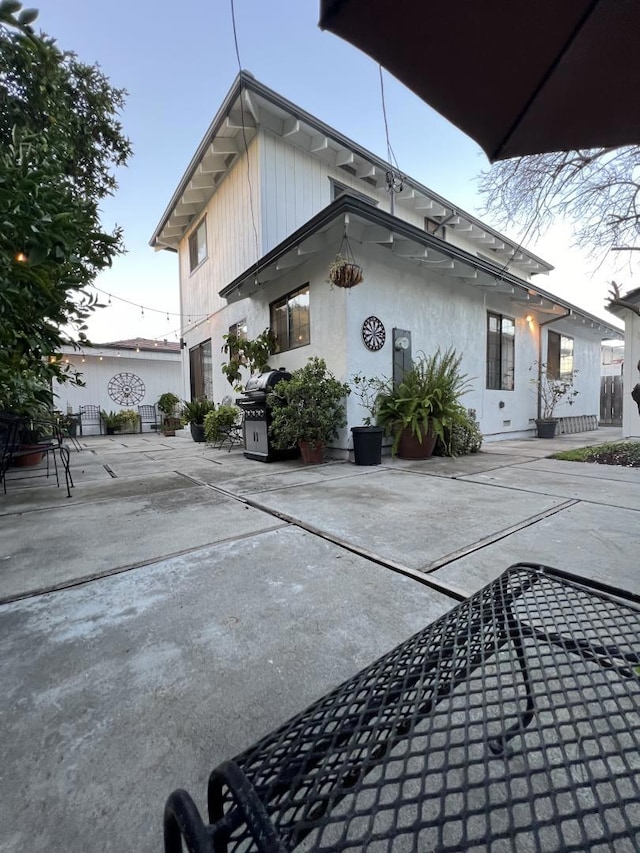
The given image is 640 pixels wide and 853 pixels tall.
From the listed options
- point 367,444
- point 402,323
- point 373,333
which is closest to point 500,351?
point 402,323

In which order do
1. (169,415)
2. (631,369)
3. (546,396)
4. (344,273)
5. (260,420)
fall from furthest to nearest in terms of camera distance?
(169,415) < (546,396) < (631,369) < (260,420) < (344,273)

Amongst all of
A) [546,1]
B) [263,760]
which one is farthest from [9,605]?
[546,1]

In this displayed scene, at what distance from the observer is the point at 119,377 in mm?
13352

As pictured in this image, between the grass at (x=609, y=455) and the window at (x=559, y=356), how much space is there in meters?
3.63

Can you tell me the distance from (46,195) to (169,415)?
1026 centimetres

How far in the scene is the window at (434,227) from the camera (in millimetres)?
9758

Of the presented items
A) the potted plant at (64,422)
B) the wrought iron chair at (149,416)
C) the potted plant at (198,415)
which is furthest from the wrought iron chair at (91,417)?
the potted plant at (64,422)

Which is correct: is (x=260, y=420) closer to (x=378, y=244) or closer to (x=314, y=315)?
(x=314, y=315)

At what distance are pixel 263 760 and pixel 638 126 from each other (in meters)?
2.87

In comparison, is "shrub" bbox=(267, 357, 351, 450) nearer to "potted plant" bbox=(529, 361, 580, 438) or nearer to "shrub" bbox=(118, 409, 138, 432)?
"potted plant" bbox=(529, 361, 580, 438)

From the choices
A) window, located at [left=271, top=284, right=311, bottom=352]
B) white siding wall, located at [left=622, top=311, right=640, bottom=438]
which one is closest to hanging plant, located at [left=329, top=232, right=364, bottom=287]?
window, located at [left=271, top=284, right=311, bottom=352]

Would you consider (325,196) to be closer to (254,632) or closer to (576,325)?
(576,325)

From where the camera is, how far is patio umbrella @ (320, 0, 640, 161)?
4.74ft

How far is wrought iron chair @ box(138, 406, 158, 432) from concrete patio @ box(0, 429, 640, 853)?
10478 mm
